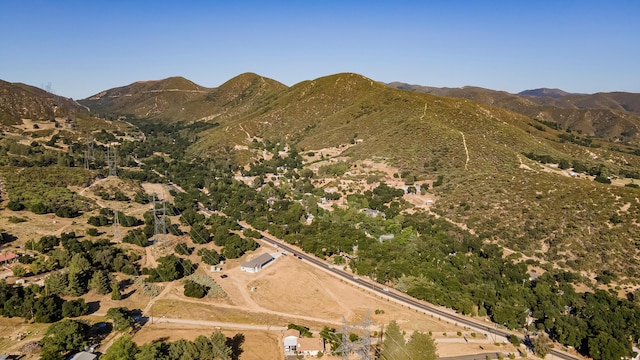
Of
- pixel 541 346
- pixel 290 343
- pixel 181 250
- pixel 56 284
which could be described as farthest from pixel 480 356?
pixel 56 284

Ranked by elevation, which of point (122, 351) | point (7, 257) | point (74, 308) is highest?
point (7, 257)

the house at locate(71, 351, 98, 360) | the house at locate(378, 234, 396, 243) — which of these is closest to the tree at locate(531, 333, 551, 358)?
the house at locate(378, 234, 396, 243)

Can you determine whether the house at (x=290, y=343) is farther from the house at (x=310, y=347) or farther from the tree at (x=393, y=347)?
the tree at (x=393, y=347)

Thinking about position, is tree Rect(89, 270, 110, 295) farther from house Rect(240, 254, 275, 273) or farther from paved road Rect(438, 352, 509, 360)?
paved road Rect(438, 352, 509, 360)

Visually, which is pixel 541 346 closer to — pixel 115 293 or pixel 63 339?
pixel 63 339

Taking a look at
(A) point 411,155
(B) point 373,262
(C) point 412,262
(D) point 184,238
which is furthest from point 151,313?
(A) point 411,155

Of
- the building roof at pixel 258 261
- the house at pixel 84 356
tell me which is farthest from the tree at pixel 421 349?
the building roof at pixel 258 261
